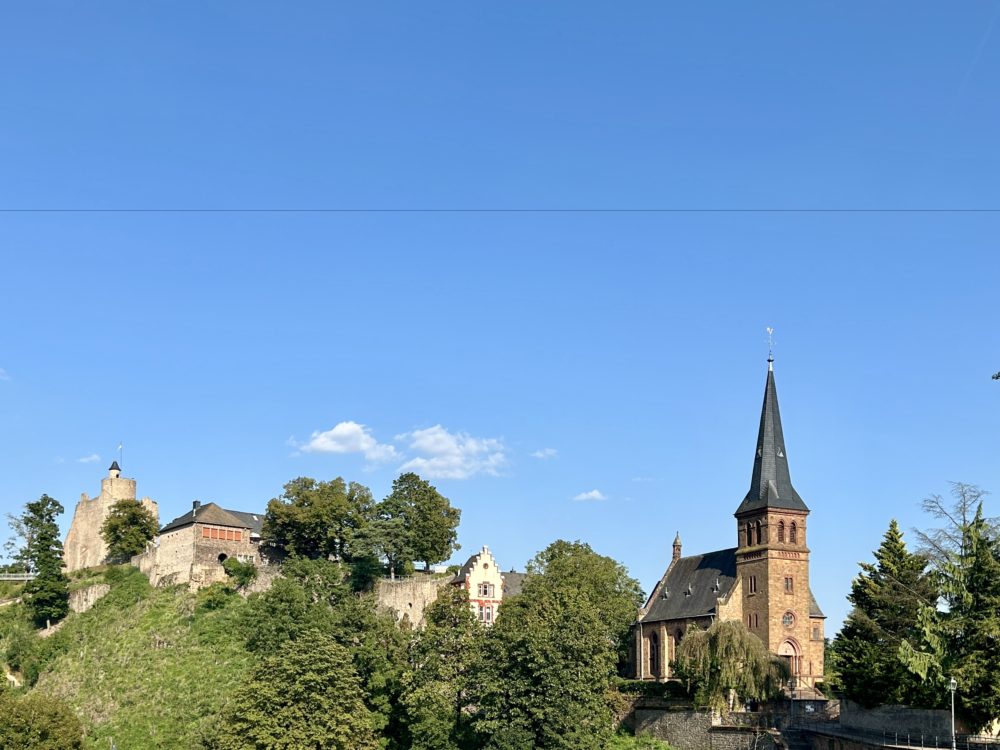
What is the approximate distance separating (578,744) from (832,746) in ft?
34.4

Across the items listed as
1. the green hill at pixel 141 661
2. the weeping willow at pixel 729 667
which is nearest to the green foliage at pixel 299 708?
the green hill at pixel 141 661

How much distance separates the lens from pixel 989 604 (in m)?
44.8

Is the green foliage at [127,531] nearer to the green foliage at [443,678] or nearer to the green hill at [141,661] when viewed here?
the green hill at [141,661]

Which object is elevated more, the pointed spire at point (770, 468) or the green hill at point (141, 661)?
the pointed spire at point (770, 468)

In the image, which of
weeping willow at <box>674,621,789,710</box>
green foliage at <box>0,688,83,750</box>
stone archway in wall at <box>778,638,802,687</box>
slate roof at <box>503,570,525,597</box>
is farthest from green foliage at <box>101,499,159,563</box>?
stone archway in wall at <box>778,638,802,687</box>

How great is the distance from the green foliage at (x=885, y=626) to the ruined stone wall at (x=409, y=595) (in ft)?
90.0

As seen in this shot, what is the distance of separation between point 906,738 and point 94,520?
64450 millimetres

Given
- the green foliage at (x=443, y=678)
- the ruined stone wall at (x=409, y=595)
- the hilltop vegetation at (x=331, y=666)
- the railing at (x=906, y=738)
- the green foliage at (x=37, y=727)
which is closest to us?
the railing at (x=906, y=738)

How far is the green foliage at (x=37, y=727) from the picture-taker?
52.0 m

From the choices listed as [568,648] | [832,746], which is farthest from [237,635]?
[832,746]

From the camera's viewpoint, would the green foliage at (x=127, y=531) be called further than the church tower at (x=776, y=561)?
Yes

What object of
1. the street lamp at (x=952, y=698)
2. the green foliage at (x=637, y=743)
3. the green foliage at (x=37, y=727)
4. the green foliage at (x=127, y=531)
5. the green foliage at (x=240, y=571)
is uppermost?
the green foliage at (x=127, y=531)

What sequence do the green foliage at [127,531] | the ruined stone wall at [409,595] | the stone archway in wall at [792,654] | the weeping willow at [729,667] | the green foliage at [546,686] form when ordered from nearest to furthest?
1. the green foliage at [546,686]
2. the weeping willow at [729,667]
3. the stone archway in wall at [792,654]
4. the ruined stone wall at [409,595]
5. the green foliage at [127,531]

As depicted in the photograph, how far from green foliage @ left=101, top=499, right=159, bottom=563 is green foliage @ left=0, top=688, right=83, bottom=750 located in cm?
3142
